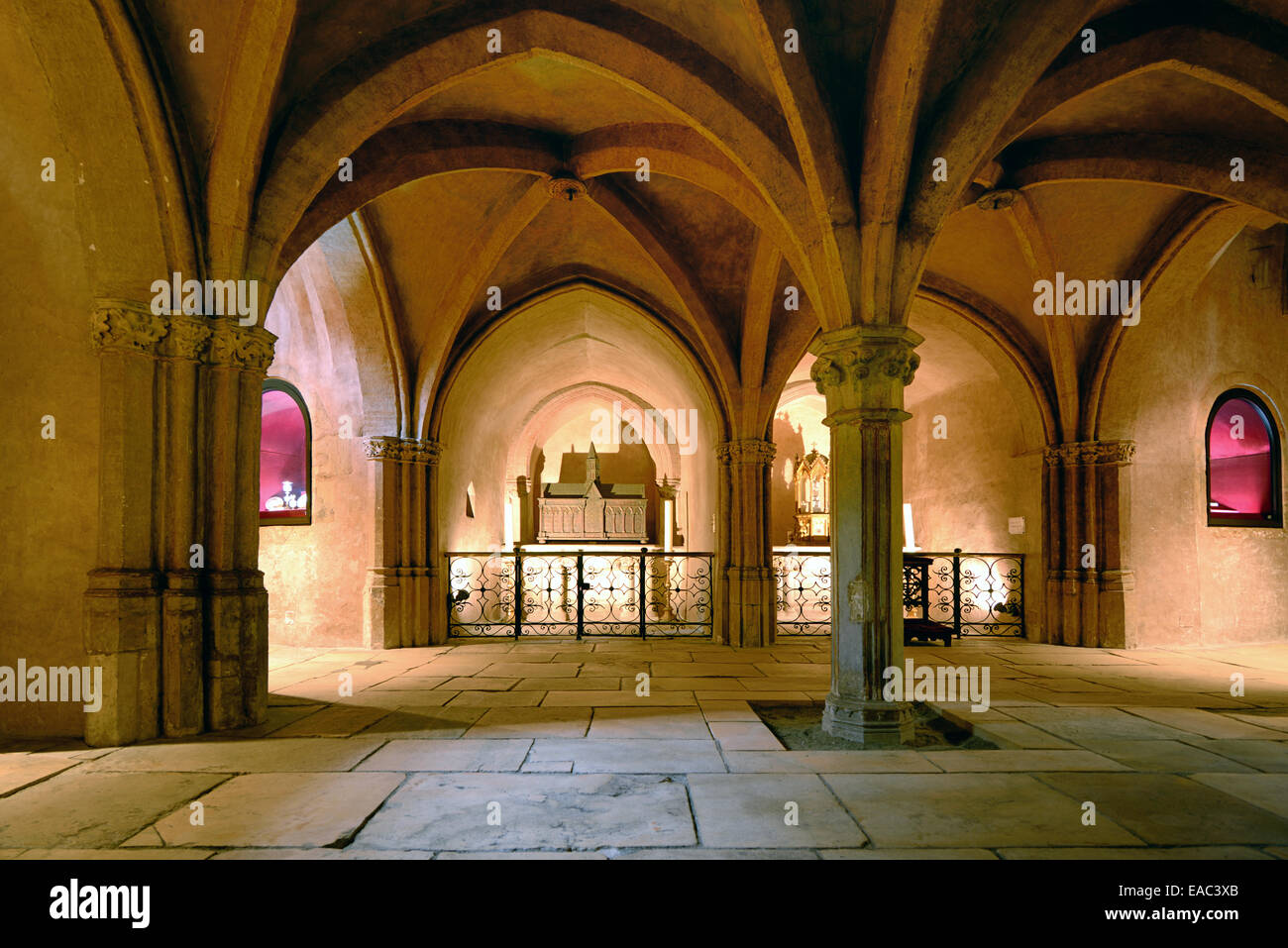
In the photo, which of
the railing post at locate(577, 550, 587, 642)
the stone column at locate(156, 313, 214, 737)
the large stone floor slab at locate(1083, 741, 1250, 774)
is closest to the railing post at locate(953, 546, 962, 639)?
the railing post at locate(577, 550, 587, 642)

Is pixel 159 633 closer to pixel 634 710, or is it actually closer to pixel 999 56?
pixel 634 710

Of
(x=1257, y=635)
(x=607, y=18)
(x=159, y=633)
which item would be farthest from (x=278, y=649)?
(x=1257, y=635)

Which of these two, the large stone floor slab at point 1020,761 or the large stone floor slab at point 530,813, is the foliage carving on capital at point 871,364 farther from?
the large stone floor slab at point 530,813

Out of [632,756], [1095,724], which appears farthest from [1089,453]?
[632,756]

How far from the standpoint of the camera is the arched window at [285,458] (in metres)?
9.27

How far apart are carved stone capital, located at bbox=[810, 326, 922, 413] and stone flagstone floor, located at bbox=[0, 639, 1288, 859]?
2199 millimetres

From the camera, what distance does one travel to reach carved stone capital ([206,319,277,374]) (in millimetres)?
4965

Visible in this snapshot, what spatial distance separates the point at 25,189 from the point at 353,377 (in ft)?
13.8

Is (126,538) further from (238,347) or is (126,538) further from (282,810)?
(282,810)

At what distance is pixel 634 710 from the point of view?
5.38 m

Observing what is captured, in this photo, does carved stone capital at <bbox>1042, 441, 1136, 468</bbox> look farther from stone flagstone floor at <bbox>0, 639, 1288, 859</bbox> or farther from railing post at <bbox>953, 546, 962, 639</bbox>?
stone flagstone floor at <bbox>0, 639, 1288, 859</bbox>

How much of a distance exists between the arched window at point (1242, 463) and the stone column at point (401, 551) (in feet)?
32.9

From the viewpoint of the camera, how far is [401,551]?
894cm

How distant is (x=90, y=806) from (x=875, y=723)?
415cm
